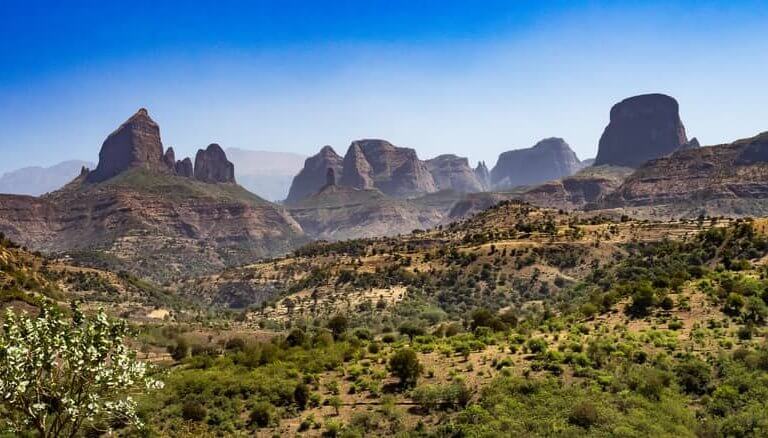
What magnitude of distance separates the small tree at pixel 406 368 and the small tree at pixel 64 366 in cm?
2144

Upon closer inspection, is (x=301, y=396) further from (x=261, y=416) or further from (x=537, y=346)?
(x=537, y=346)

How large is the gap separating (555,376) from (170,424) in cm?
2184

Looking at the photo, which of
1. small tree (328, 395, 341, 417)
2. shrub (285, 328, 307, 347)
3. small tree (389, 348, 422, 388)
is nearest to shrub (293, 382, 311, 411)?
small tree (328, 395, 341, 417)

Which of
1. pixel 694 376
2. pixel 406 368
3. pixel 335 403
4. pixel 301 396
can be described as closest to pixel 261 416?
pixel 301 396

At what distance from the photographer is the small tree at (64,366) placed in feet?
41.7

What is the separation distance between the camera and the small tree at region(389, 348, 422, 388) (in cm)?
3369

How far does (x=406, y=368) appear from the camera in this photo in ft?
111

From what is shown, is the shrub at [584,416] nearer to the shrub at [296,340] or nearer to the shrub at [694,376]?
the shrub at [694,376]

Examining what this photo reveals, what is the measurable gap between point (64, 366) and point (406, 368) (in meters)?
22.9

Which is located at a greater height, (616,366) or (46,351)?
(46,351)

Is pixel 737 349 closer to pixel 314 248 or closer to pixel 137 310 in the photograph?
pixel 137 310

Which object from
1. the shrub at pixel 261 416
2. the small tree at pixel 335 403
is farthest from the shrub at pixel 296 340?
the shrub at pixel 261 416

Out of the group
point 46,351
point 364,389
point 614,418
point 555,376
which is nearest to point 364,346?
point 364,389

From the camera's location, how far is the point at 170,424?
97.5ft
